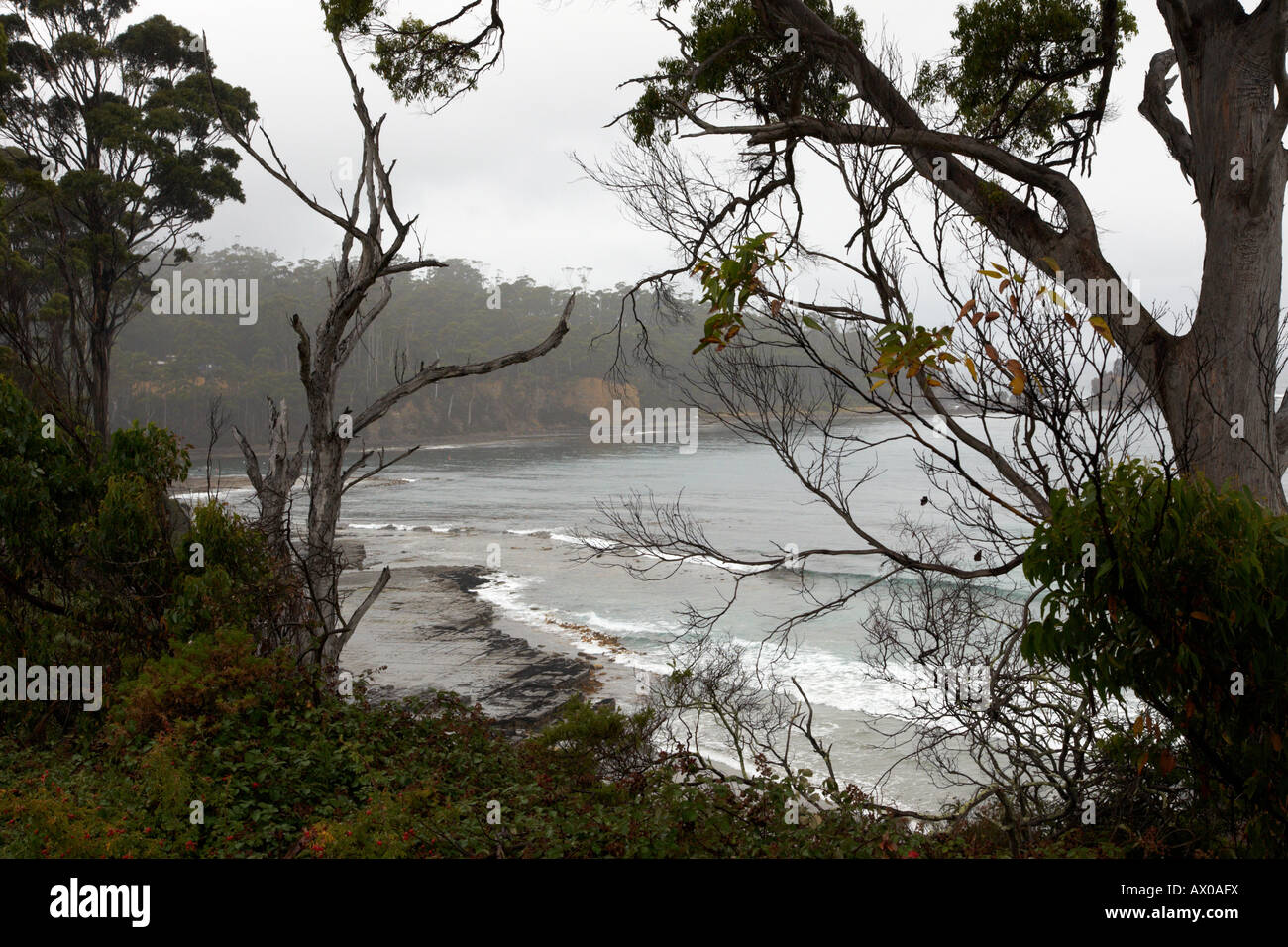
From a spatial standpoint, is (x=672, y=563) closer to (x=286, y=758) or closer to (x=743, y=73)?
(x=743, y=73)

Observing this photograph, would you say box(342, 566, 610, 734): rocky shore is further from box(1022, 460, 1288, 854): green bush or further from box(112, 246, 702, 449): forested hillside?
box(112, 246, 702, 449): forested hillside

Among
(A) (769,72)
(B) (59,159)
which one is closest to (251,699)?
(A) (769,72)

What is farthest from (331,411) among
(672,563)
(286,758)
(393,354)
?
(393,354)

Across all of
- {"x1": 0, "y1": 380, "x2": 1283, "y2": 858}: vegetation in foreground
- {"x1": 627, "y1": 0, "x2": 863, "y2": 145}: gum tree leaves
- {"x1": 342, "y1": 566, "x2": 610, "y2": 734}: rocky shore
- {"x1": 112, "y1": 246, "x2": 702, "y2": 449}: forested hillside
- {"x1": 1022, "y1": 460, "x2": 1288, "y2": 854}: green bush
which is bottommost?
{"x1": 342, "y1": 566, "x2": 610, "y2": 734}: rocky shore

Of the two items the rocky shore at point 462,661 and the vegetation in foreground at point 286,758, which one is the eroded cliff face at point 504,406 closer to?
the rocky shore at point 462,661

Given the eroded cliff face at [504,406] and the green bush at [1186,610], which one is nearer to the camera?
the green bush at [1186,610]

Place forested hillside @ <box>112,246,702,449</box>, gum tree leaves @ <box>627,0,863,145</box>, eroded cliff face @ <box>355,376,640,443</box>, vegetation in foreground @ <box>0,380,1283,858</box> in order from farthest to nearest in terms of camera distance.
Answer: eroded cliff face @ <box>355,376,640,443</box> → forested hillside @ <box>112,246,702,449</box> → gum tree leaves @ <box>627,0,863,145</box> → vegetation in foreground @ <box>0,380,1283,858</box>

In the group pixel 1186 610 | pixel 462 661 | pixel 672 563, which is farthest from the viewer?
pixel 672 563

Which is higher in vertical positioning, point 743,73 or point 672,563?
point 743,73

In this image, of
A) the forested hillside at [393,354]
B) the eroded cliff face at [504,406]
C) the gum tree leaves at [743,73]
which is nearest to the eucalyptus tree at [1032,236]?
the gum tree leaves at [743,73]

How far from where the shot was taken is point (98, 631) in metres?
7.46

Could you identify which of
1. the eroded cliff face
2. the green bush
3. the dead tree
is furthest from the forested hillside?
the green bush
